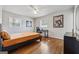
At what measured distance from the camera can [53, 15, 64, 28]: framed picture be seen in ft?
4.58

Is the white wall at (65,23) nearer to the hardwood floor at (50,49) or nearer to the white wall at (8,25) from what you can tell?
the hardwood floor at (50,49)

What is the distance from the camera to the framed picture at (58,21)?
1.40 meters

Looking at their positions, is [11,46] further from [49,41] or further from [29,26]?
[49,41]

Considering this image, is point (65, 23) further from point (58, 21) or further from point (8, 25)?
point (8, 25)

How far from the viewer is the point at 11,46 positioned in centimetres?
174

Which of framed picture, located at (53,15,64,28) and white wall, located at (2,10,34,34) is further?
framed picture, located at (53,15,64,28)

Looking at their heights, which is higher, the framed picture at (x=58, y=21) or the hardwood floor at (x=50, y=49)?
the framed picture at (x=58, y=21)

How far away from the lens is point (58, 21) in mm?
1438

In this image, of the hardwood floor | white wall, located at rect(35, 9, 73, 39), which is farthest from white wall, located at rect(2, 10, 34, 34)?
the hardwood floor

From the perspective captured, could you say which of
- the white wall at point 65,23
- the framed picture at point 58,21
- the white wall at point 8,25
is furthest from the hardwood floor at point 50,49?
the white wall at point 8,25

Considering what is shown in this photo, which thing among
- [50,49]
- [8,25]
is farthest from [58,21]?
[8,25]

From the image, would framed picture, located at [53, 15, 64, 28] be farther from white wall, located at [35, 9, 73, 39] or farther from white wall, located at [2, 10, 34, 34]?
white wall, located at [2, 10, 34, 34]
